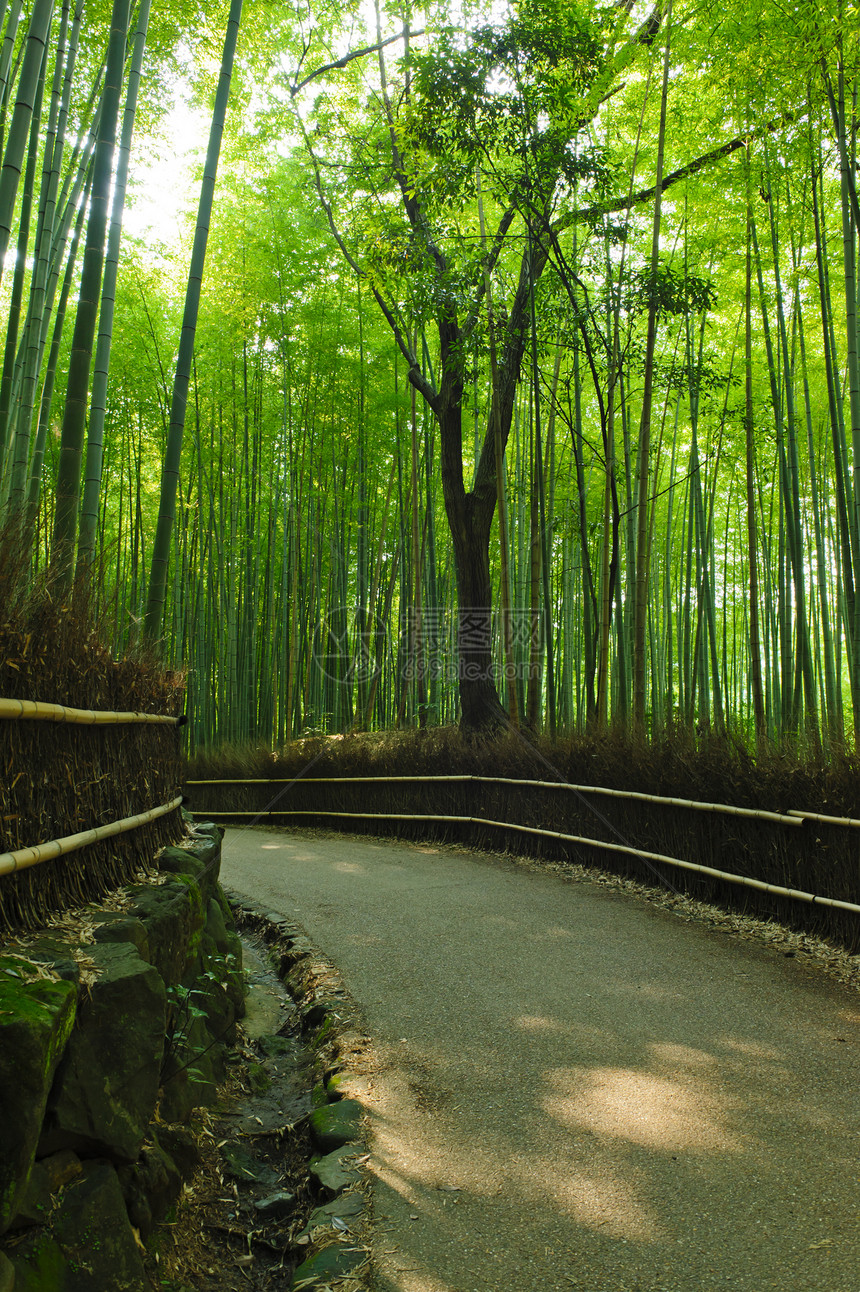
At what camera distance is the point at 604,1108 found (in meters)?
1.89

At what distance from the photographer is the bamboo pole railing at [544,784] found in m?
3.30

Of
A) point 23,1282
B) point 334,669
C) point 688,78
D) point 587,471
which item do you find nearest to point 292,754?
point 334,669

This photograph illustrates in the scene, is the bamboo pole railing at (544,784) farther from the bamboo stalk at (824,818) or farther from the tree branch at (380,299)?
the tree branch at (380,299)

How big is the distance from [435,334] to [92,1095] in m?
8.86

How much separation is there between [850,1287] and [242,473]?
8268 millimetres

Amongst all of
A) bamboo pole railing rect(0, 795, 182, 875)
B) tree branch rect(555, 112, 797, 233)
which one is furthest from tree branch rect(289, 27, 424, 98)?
bamboo pole railing rect(0, 795, 182, 875)

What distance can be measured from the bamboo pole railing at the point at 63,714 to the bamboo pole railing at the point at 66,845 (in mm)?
257

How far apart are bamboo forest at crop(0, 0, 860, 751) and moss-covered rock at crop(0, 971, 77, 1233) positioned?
93cm

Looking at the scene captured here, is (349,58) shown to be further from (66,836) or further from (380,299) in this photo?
(66,836)

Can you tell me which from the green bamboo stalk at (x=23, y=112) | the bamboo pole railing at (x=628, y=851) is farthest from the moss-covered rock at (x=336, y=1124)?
the green bamboo stalk at (x=23, y=112)

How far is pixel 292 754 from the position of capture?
25.2ft

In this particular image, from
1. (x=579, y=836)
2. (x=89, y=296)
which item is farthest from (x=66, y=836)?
(x=579, y=836)

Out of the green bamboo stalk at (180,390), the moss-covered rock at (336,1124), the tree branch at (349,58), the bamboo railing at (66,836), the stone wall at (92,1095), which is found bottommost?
the moss-covered rock at (336,1124)

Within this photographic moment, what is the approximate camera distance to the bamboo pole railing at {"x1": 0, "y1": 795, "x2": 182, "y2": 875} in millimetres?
1467
